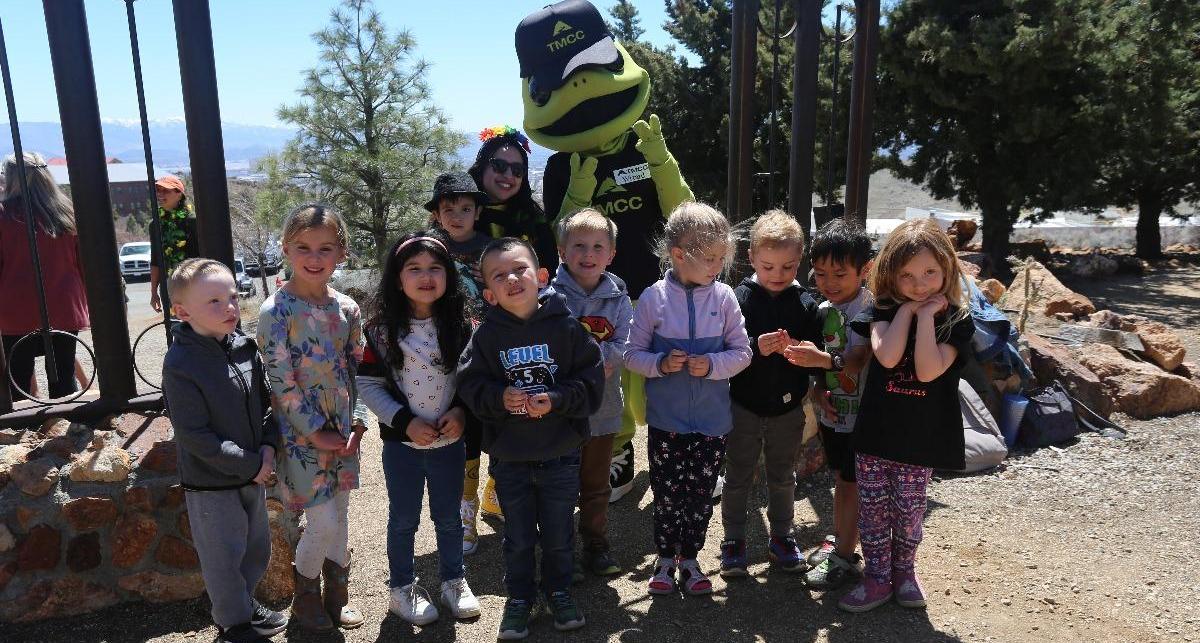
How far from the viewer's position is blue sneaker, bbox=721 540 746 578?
297 centimetres

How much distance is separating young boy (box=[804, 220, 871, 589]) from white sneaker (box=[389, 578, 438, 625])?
137 cm

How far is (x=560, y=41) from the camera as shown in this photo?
386 cm

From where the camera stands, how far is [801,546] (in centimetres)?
328

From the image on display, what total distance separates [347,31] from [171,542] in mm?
12100

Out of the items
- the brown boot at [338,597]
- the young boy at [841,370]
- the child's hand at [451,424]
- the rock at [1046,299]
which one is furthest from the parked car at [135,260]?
the young boy at [841,370]

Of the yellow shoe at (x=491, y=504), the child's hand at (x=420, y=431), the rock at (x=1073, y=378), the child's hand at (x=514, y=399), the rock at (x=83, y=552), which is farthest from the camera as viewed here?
the rock at (x=1073, y=378)

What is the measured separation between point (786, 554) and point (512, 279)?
5.02 feet

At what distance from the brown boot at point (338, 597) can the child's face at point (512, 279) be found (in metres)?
1.05

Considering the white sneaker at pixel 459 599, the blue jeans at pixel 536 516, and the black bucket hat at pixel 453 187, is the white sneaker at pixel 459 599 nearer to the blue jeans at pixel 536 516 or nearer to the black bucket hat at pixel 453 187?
the blue jeans at pixel 536 516

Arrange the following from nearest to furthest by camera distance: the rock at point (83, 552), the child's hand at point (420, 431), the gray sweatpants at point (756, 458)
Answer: the child's hand at point (420, 431) < the rock at point (83, 552) < the gray sweatpants at point (756, 458)

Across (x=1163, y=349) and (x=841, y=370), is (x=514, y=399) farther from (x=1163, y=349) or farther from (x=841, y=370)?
(x=1163, y=349)

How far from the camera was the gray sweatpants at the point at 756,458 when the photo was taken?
9.64 ft

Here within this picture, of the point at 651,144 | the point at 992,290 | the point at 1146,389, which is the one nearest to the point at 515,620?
the point at 651,144

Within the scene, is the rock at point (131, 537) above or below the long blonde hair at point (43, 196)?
below
